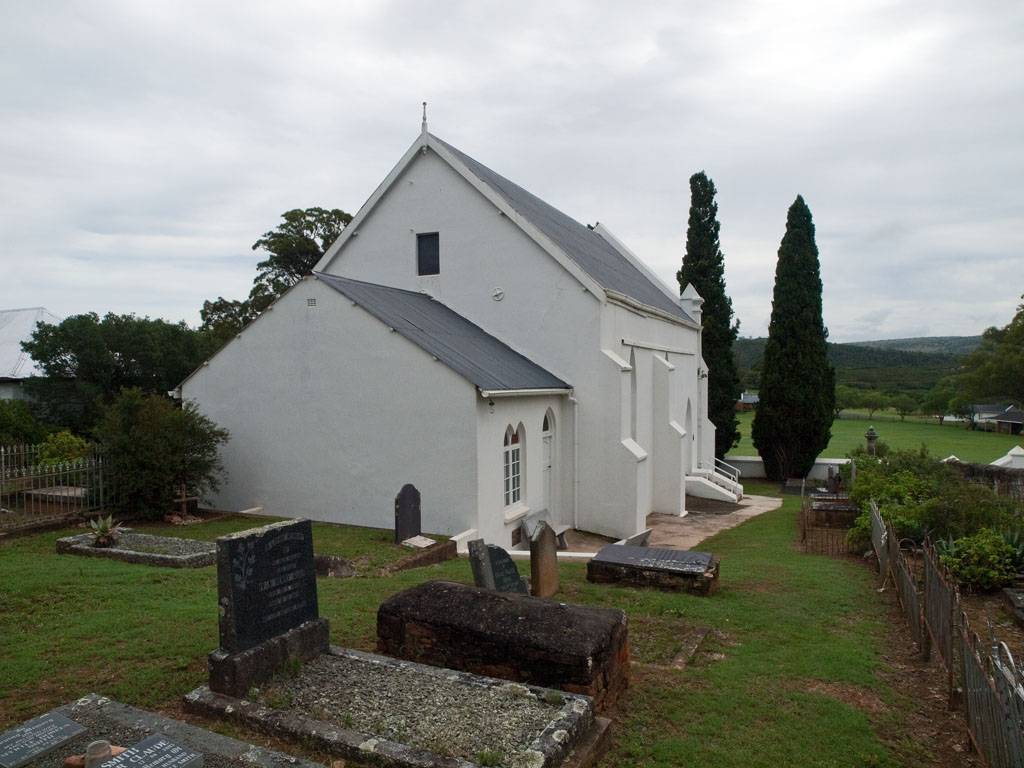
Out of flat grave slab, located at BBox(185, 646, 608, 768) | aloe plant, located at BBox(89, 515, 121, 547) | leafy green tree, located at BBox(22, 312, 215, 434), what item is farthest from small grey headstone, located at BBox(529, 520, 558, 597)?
leafy green tree, located at BBox(22, 312, 215, 434)

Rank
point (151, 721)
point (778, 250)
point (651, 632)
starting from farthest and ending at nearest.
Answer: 1. point (778, 250)
2. point (651, 632)
3. point (151, 721)

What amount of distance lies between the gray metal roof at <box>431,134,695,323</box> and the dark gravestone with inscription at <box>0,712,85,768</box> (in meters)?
A: 15.6

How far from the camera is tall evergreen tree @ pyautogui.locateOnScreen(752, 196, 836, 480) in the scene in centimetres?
3322

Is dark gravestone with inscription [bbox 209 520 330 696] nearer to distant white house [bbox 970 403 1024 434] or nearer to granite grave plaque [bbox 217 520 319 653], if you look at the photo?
granite grave plaque [bbox 217 520 319 653]

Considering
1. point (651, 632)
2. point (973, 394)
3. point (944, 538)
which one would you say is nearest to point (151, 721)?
point (651, 632)

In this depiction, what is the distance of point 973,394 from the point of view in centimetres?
5862

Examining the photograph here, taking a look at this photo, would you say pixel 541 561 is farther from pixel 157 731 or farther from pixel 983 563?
pixel 983 563

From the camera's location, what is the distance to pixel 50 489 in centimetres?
1631

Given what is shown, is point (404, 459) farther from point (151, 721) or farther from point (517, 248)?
point (151, 721)

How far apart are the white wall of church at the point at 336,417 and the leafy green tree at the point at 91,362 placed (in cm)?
1431

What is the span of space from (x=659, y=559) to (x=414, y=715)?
22.7ft

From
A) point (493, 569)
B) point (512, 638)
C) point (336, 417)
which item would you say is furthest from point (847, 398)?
point (512, 638)

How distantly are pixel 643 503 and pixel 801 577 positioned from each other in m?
6.91

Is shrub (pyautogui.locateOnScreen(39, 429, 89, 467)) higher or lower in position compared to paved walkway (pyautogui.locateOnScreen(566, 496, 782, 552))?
higher
